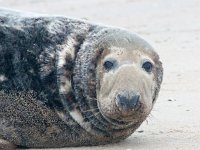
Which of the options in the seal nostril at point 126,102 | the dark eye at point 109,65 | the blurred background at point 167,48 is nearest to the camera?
the seal nostril at point 126,102

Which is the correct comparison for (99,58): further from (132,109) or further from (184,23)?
(184,23)

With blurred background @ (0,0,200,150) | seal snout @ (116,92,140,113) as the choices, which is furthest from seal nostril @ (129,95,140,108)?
blurred background @ (0,0,200,150)

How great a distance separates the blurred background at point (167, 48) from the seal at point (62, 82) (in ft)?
0.88

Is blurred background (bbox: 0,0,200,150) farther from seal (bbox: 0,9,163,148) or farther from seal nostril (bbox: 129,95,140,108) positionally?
seal nostril (bbox: 129,95,140,108)

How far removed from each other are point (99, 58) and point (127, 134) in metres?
0.65

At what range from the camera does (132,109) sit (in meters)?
6.42

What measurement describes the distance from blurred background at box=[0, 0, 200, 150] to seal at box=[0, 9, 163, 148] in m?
0.27

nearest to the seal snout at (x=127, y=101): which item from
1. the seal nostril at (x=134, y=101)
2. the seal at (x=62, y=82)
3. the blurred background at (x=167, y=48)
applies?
the seal nostril at (x=134, y=101)

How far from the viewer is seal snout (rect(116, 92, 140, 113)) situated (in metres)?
6.38

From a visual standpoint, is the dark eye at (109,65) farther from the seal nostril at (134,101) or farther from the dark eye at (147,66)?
the seal nostril at (134,101)

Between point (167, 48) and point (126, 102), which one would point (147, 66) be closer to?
point (126, 102)

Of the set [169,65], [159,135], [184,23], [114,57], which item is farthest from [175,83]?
[184,23]

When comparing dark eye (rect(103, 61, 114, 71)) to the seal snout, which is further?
dark eye (rect(103, 61, 114, 71))

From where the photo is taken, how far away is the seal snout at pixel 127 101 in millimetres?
6383
